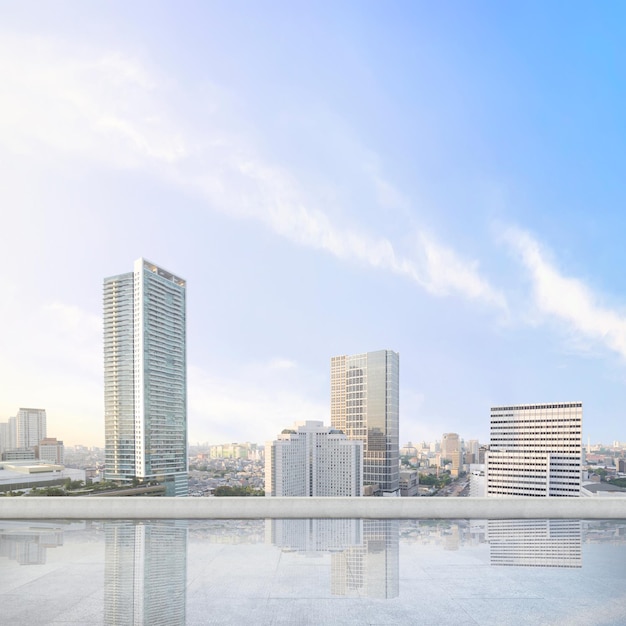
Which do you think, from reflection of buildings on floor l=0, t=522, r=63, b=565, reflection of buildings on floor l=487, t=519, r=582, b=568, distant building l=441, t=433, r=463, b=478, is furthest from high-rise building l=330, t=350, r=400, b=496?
reflection of buildings on floor l=0, t=522, r=63, b=565

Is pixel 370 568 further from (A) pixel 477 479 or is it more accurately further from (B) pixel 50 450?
(A) pixel 477 479

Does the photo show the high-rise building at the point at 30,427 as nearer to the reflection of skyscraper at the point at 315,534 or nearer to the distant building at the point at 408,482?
the distant building at the point at 408,482

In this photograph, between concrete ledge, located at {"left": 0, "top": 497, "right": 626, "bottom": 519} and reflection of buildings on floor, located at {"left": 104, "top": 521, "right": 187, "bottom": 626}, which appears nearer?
reflection of buildings on floor, located at {"left": 104, "top": 521, "right": 187, "bottom": 626}

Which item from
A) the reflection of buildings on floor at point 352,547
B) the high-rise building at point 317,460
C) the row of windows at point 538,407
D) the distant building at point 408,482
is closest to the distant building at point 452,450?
the distant building at point 408,482

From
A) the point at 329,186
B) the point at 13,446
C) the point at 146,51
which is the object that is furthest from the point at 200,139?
the point at 13,446

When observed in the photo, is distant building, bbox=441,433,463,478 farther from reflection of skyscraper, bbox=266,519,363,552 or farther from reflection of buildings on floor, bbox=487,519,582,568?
reflection of skyscraper, bbox=266,519,363,552

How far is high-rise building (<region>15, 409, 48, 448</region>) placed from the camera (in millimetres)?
61031

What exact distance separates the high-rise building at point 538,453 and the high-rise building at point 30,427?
69.3m

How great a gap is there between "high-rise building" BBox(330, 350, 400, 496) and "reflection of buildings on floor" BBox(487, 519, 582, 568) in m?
94.5

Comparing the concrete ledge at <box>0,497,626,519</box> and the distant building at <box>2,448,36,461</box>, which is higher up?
the concrete ledge at <box>0,497,626,519</box>

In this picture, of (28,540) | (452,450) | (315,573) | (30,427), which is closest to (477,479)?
(452,450)

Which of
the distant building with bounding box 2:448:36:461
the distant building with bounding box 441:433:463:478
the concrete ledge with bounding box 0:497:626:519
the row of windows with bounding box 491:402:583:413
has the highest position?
the concrete ledge with bounding box 0:497:626:519

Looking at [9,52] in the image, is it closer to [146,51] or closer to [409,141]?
[146,51]

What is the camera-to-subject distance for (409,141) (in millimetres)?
21625
